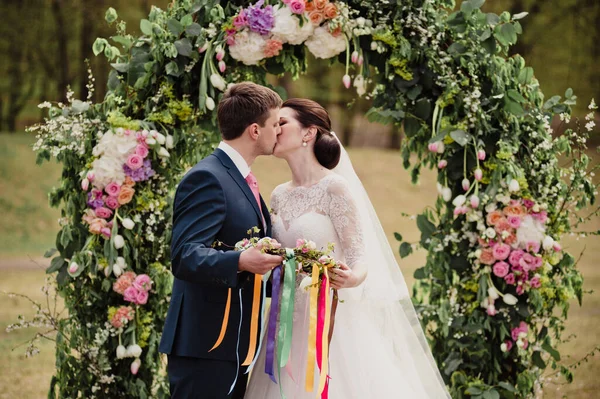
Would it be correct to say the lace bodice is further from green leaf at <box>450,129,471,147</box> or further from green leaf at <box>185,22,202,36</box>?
green leaf at <box>185,22,202,36</box>

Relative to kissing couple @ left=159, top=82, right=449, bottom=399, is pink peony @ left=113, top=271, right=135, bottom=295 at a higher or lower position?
lower

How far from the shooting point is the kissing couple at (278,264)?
3.13m

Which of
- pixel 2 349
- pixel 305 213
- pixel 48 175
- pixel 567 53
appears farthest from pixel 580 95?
pixel 305 213

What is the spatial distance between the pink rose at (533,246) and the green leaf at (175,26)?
247cm

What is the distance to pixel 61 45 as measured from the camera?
23078 millimetres

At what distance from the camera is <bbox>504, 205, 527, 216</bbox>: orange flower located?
4359 mm

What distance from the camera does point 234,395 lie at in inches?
133

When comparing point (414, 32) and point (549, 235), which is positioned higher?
point (414, 32)

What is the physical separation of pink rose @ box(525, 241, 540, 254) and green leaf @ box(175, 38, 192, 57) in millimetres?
2351

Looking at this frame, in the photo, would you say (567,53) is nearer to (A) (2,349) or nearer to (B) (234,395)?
(A) (2,349)

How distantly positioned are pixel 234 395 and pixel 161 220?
61.5 inches

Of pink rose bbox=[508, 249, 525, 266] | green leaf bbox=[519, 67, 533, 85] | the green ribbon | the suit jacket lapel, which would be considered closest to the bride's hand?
the green ribbon

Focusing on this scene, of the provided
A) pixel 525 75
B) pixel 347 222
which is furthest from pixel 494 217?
pixel 347 222

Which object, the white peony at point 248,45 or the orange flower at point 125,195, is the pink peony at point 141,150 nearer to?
the orange flower at point 125,195
